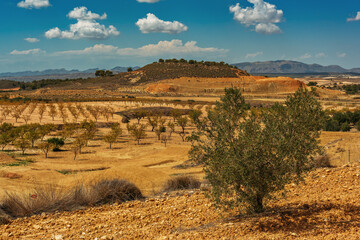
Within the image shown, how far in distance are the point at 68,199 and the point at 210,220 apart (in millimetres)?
5725

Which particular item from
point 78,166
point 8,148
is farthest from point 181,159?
point 8,148

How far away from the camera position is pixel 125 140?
41031 millimetres

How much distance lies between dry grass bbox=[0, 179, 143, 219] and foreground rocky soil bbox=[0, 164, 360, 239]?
0.52 meters

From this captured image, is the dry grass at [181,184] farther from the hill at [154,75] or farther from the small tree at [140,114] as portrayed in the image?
the hill at [154,75]

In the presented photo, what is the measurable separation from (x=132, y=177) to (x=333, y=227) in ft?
45.5

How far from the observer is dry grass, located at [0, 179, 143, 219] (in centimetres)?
1057

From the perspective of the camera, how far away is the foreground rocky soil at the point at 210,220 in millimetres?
7367

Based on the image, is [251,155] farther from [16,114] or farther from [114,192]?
[16,114]

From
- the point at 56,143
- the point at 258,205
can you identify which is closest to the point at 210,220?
the point at 258,205

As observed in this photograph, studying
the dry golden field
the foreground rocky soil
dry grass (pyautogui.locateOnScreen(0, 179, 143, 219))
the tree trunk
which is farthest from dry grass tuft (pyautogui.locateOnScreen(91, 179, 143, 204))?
the tree trunk

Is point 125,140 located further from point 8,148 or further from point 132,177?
point 132,177

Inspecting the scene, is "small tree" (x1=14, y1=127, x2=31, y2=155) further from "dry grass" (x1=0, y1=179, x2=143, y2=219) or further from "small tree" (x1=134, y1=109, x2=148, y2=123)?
"small tree" (x1=134, y1=109, x2=148, y2=123)

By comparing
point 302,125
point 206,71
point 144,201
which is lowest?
point 144,201

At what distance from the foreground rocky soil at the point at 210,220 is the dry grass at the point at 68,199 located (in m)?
0.52
